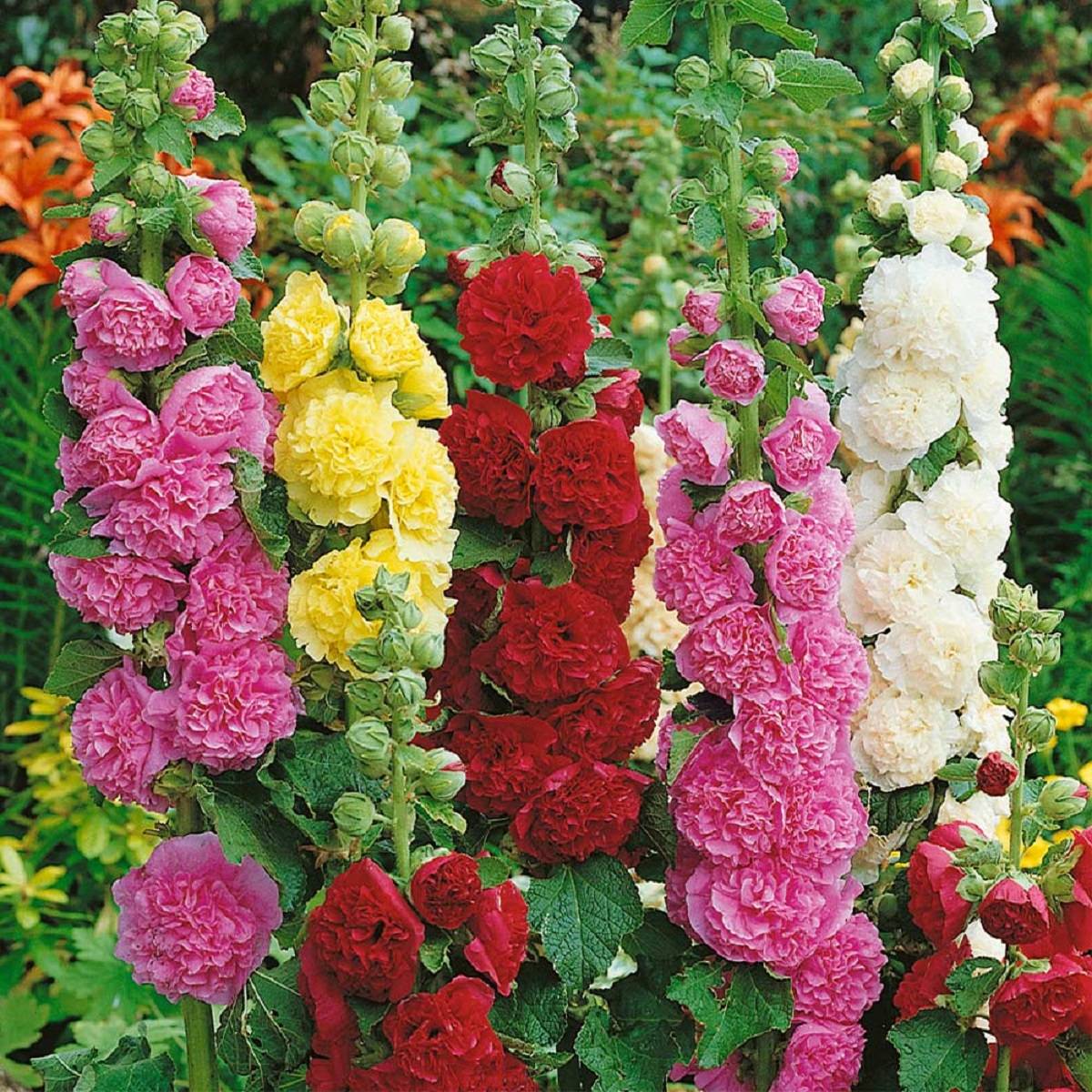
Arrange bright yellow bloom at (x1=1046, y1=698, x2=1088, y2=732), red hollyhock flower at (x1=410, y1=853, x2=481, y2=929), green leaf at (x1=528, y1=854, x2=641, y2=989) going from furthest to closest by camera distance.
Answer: bright yellow bloom at (x1=1046, y1=698, x2=1088, y2=732) → green leaf at (x1=528, y1=854, x2=641, y2=989) → red hollyhock flower at (x1=410, y1=853, x2=481, y2=929)

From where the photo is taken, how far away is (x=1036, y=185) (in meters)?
4.36

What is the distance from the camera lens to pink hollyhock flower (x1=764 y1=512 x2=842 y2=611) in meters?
1.49

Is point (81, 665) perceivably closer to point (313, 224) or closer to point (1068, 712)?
point (313, 224)

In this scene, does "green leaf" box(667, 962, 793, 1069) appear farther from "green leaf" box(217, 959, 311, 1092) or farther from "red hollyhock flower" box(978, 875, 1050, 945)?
"green leaf" box(217, 959, 311, 1092)

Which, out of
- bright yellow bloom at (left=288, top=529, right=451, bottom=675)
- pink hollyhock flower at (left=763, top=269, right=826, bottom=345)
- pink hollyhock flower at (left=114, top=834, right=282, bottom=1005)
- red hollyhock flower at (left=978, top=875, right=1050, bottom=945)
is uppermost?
pink hollyhock flower at (left=763, top=269, right=826, bottom=345)

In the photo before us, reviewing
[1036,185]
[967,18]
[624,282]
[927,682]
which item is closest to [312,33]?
[624,282]

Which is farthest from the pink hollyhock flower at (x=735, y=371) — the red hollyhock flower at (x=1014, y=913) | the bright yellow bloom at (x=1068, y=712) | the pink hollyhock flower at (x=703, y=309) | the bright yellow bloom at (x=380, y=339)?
the bright yellow bloom at (x=1068, y=712)

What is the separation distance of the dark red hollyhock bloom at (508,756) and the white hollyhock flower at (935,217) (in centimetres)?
62

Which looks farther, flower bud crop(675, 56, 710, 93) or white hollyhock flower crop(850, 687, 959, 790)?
white hollyhock flower crop(850, 687, 959, 790)

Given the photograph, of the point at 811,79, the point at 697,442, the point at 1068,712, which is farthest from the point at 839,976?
the point at 1068,712

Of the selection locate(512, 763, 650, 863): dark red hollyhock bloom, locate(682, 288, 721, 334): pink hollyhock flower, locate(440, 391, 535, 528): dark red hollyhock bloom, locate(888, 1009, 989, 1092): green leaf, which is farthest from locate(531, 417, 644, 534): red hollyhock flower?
locate(888, 1009, 989, 1092): green leaf

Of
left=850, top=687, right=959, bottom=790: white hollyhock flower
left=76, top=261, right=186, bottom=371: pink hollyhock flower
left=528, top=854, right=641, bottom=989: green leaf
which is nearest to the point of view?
left=76, top=261, right=186, bottom=371: pink hollyhock flower

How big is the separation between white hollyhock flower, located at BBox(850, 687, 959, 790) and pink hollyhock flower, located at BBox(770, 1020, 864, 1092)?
0.79 feet

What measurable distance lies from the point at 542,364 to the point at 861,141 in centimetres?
253
